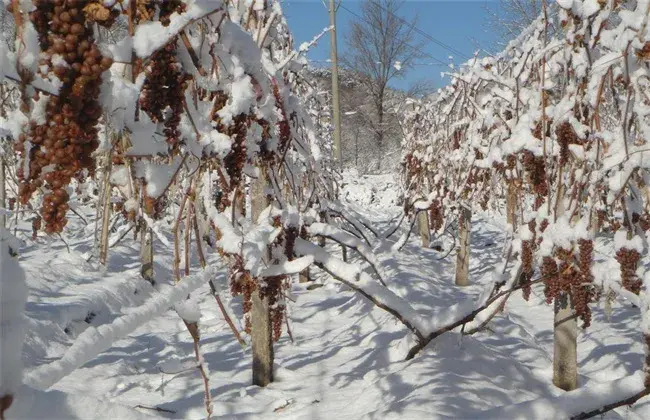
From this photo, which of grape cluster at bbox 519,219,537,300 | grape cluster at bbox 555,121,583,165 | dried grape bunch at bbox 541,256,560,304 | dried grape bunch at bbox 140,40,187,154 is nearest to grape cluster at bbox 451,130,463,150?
grape cluster at bbox 519,219,537,300

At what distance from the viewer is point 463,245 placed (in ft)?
28.4

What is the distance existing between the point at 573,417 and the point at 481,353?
8.58ft

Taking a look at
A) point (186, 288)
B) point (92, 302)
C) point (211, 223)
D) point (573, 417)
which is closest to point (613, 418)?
point (573, 417)

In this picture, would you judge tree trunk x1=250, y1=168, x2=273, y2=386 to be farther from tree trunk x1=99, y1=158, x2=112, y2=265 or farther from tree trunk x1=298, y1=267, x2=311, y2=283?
tree trunk x1=298, y1=267, x2=311, y2=283

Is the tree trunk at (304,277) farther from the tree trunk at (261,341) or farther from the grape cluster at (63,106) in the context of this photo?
the grape cluster at (63,106)

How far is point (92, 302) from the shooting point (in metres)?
6.44

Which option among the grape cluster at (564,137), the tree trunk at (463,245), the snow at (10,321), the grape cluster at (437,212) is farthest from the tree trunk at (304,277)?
the snow at (10,321)

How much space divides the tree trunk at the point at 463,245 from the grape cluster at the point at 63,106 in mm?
7972

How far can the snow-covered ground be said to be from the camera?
3771 mm

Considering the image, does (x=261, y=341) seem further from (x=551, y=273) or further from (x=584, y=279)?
(x=584, y=279)

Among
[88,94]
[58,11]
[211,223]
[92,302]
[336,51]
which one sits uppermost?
[336,51]

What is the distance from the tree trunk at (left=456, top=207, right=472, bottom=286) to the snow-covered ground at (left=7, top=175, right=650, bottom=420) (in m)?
0.27

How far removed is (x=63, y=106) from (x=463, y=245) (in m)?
8.33

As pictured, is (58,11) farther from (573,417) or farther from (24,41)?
(573,417)
